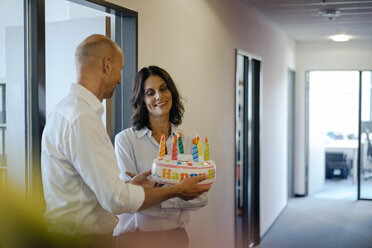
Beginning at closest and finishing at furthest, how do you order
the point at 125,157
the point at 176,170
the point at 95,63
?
1. the point at 95,63
2. the point at 176,170
3. the point at 125,157

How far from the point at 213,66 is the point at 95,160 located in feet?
7.23

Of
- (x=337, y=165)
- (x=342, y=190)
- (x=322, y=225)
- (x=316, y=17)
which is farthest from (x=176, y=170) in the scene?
(x=337, y=165)

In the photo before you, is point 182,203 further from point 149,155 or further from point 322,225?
point 322,225

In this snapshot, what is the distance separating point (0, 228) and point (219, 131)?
2.53 m

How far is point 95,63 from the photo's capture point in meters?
1.55

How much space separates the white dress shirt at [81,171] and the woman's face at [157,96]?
1.93ft

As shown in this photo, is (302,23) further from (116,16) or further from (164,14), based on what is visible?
(116,16)

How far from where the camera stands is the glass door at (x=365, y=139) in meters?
7.22

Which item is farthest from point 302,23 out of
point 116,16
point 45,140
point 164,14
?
point 45,140

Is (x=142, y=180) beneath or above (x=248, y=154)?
above

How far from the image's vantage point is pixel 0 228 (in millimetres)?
1218

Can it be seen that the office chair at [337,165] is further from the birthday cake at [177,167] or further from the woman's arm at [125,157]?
the birthday cake at [177,167]

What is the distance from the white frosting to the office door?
9.43 feet

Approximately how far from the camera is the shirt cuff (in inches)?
59.1
